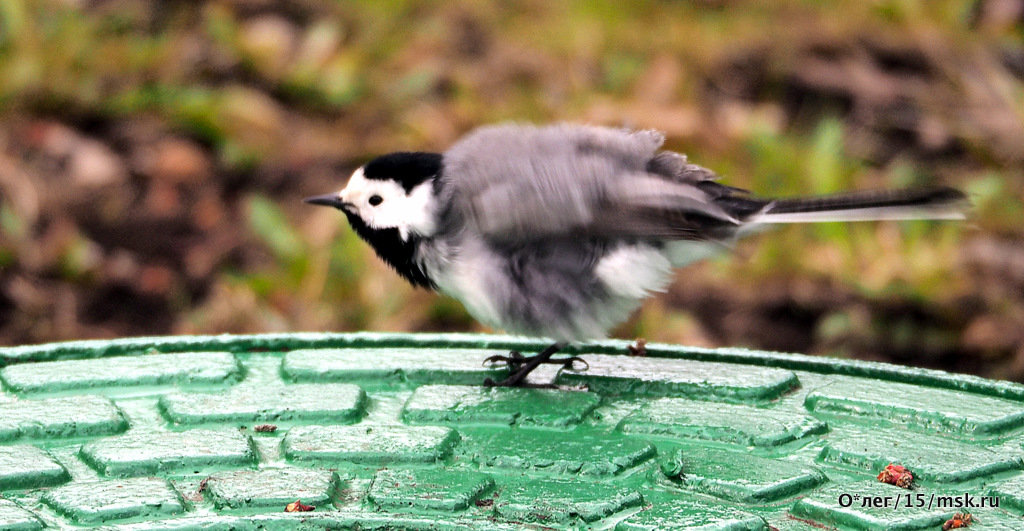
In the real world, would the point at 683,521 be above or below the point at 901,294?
below

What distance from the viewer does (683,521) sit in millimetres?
1793

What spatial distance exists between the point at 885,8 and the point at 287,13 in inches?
118

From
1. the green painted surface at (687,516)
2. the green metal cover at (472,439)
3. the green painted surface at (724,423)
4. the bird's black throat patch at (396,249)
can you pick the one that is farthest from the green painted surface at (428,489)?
the bird's black throat patch at (396,249)

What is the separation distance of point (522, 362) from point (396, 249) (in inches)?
16.4

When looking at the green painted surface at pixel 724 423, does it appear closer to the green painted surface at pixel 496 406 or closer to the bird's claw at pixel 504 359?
the green painted surface at pixel 496 406

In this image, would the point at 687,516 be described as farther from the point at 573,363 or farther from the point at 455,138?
the point at 455,138

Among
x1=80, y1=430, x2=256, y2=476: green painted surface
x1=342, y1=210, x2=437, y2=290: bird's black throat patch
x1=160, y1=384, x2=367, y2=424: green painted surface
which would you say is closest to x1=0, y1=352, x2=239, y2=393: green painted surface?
x1=160, y1=384, x2=367, y2=424: green painted surface

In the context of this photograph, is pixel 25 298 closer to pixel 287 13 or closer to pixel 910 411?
pixel 287 13

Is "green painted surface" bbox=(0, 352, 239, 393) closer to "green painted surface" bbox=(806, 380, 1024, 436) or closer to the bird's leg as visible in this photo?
the bird's leg

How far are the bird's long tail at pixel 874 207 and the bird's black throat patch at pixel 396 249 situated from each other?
0.74m

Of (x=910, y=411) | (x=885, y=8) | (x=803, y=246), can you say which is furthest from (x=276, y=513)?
(x=885, y=8)

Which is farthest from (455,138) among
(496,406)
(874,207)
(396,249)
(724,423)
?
(724,423)

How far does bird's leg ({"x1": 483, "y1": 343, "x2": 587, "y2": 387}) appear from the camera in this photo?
103 inches

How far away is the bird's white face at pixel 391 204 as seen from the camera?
2.94 metres
